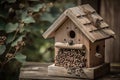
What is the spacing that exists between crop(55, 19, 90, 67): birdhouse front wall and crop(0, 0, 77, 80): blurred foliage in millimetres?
818

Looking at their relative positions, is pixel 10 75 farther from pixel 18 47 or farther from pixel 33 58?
pixel 18 47

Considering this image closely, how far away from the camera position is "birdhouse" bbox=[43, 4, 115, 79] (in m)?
2.74

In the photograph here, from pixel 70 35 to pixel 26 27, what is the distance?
1.09 meters

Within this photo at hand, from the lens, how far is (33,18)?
157 inches

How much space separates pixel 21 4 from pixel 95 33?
1.32 metres

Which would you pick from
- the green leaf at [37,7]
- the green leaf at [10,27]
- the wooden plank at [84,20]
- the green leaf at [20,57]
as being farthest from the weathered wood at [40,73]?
the green leaf at [37,7]

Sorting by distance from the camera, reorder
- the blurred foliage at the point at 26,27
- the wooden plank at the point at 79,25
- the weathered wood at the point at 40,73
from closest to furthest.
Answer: the wooden plank at the point at 79,25 < the weathered wood at the point at 40,73 < the blurred foliage at the point at 26,27

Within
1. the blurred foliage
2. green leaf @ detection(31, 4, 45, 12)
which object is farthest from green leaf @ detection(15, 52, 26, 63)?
green leaf @ detection(31, 4, 45, 12)

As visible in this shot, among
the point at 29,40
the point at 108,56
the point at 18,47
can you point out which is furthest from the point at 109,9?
the point at 29,40

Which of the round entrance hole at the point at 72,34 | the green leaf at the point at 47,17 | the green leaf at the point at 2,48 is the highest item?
the green leaf at the point at 47,17

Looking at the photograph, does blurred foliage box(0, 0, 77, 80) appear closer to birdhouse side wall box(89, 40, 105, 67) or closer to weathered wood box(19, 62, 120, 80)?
weathered wood box(19, 62, 120, 80)

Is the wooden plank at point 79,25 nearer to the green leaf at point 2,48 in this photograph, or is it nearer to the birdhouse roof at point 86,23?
the birdhouse roof at point 86,23

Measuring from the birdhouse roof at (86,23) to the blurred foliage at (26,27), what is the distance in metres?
0.83

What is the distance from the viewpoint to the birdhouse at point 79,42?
2.74 metres
